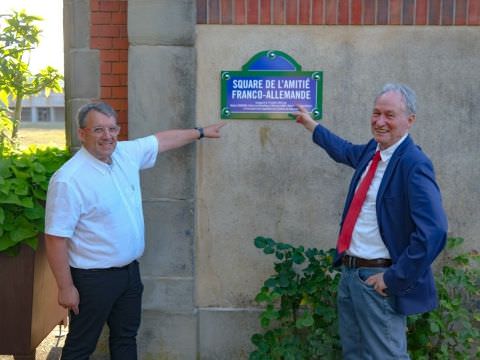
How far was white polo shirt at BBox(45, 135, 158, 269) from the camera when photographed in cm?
322

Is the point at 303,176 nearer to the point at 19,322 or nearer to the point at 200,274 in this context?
the point at 200,274

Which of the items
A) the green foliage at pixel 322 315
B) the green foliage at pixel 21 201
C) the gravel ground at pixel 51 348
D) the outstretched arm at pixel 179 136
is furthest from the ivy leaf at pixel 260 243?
the gravel ground at pixel 51 348

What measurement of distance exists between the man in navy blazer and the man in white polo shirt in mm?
1233

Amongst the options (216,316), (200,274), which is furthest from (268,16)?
(216,316)

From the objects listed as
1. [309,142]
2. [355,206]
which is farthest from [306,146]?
[355,206]

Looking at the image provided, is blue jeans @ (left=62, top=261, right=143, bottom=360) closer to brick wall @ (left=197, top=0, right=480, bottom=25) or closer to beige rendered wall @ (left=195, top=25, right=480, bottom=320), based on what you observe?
beige rendered wall @ (left=195, top=25, right=480, bottom=320)

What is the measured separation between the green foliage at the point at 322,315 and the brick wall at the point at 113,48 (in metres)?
1.40

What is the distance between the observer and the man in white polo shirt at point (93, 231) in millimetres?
3236

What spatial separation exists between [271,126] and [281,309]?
1213 mm

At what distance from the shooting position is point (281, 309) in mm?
3998

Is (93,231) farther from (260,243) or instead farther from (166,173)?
(260,243)

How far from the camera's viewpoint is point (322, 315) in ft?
12.6

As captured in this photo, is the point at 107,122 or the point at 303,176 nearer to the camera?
the point at 107,122

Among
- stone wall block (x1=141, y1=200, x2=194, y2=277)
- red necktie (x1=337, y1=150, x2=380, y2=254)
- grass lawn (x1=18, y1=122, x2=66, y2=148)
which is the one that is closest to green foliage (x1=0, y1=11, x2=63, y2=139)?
grass lawn (x1=18, y1=122, x2=66, y2=148)
